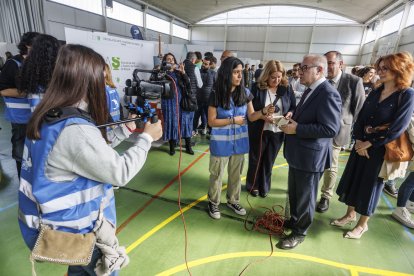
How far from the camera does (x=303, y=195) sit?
1983mm

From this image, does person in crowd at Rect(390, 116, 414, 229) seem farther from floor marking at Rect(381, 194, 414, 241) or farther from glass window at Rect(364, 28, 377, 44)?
glass window at Rect(364, 28, 377, 44)

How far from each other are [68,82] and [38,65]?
131 cm

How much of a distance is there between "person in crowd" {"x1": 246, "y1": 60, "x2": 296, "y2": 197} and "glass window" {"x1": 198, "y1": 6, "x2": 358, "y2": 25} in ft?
57.1

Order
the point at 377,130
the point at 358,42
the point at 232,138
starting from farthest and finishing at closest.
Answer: the point at 358,42
the point at 232,138
the point at 377,130

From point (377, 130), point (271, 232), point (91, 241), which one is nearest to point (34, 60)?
point (91, 241)

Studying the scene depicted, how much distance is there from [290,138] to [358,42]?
1840 cm

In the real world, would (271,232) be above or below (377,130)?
below

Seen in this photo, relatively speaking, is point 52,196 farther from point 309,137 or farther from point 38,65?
point 309,137

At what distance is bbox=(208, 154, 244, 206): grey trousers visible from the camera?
2.35 metres

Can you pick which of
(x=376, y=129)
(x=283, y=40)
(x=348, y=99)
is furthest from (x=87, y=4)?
(x=376, y=129)

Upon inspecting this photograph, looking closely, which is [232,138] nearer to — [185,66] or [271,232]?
[271,232]

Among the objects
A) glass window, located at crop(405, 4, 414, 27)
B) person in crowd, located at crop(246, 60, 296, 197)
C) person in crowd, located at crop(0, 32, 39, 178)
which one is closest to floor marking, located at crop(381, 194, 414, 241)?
person in crowd, located at crop(246, 60, 296, 197)

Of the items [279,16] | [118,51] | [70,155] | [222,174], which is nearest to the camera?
[70,155]

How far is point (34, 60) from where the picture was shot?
182 centimetres
